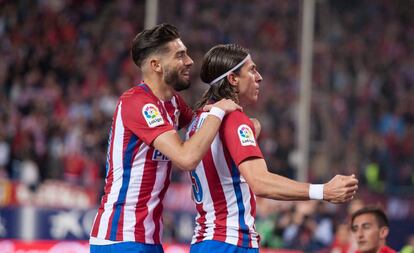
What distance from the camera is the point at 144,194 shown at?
19.4 ft

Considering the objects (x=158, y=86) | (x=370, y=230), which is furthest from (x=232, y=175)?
(x=370, y=230)

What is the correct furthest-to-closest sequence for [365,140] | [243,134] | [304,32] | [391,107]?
[391,107], [365,140], [304,32], [243,134]

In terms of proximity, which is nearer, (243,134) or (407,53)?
(243,134)

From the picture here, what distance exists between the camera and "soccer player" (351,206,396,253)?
8039 millimetres

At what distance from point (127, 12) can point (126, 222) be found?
54.2ft

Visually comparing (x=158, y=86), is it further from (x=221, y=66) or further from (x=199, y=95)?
(x=199, y=95)

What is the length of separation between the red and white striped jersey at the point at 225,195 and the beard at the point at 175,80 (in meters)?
0.36

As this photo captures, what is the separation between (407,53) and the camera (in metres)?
21.8

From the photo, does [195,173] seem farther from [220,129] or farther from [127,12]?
[127,12]

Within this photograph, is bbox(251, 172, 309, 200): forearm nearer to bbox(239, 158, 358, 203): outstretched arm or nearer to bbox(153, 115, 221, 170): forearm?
bbox(239, 158, 358, 203): outstretched arm

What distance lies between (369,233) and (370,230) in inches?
1.0

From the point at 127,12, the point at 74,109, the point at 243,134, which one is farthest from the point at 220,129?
the point at 127,12

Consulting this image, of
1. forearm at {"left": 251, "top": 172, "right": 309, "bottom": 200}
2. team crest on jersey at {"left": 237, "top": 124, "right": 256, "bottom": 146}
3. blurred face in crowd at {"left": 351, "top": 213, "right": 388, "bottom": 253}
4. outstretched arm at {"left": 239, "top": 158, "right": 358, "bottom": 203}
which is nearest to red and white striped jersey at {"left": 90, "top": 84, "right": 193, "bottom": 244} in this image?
team crest on jersey at {"left": 237, "top": 124, "right": 256, "bottom": 146}

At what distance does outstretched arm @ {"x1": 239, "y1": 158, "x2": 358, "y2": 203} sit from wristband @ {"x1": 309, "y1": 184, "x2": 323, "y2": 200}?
0.02m
